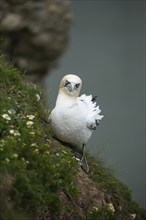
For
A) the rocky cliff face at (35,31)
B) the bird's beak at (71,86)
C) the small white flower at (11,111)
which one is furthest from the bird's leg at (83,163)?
the rocky cliff face at (35,31)

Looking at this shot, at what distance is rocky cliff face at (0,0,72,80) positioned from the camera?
12.8 m

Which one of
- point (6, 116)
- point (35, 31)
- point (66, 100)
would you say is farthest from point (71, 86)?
point (35, 31)

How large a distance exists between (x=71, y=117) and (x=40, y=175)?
1172mm

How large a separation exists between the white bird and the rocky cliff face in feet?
18.7

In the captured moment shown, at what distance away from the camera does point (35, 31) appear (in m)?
13.3

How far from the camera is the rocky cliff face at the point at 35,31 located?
42.1 feet

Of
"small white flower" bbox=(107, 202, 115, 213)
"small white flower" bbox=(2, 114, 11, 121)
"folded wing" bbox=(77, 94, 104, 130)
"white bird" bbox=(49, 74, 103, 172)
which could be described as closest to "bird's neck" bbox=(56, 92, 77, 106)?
"white bird" bbox=(49, 74, 103, 172)

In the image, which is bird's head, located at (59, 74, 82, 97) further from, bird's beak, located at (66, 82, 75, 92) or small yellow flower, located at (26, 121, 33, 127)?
small yellow flower, located at (26, 121, 33, 127)

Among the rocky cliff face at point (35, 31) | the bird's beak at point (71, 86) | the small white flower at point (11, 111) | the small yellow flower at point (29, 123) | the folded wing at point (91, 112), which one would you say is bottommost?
the rocky cliff face at point (35, 31)

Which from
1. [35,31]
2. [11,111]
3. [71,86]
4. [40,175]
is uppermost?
[71,86]

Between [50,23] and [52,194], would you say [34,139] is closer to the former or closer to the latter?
[52,194]

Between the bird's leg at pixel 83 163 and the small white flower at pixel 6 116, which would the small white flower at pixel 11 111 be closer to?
the small white flower at pixel 6 116

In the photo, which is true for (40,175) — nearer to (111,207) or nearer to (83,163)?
(111,207)

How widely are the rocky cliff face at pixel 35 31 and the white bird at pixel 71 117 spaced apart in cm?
569
